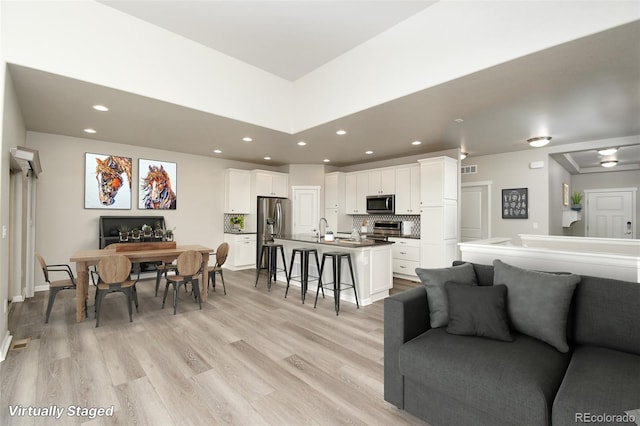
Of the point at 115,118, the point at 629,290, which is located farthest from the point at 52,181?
the point at 629,290

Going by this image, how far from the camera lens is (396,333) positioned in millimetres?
1975

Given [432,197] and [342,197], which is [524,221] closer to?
[432,197]

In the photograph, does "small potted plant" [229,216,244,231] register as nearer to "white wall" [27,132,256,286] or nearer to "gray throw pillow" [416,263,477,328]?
"white wall" [27,132,256,286]

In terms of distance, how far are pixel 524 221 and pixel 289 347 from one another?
18.5 ft

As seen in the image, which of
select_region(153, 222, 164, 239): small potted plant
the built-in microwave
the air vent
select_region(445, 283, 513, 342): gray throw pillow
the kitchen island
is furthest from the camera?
the air vent

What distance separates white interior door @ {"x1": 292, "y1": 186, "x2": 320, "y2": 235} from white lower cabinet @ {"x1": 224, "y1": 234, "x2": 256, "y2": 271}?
1.26 meters

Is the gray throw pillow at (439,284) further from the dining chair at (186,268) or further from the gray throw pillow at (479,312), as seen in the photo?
the dining chair at (186,268)

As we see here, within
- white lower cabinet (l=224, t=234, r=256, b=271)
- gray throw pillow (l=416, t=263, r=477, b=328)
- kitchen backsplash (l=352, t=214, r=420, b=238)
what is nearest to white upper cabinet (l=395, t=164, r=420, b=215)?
kitchen backsplash (l=352, t=214, r=420, b=238)

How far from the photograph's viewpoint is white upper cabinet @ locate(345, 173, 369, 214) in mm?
7266

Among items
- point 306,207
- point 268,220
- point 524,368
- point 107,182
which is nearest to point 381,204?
point 306,207

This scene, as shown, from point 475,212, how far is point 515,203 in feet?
2.72

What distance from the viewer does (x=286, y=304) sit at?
4316 millimetres

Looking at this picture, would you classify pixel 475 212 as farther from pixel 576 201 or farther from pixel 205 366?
pixel 205 366

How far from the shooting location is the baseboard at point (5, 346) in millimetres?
2641
